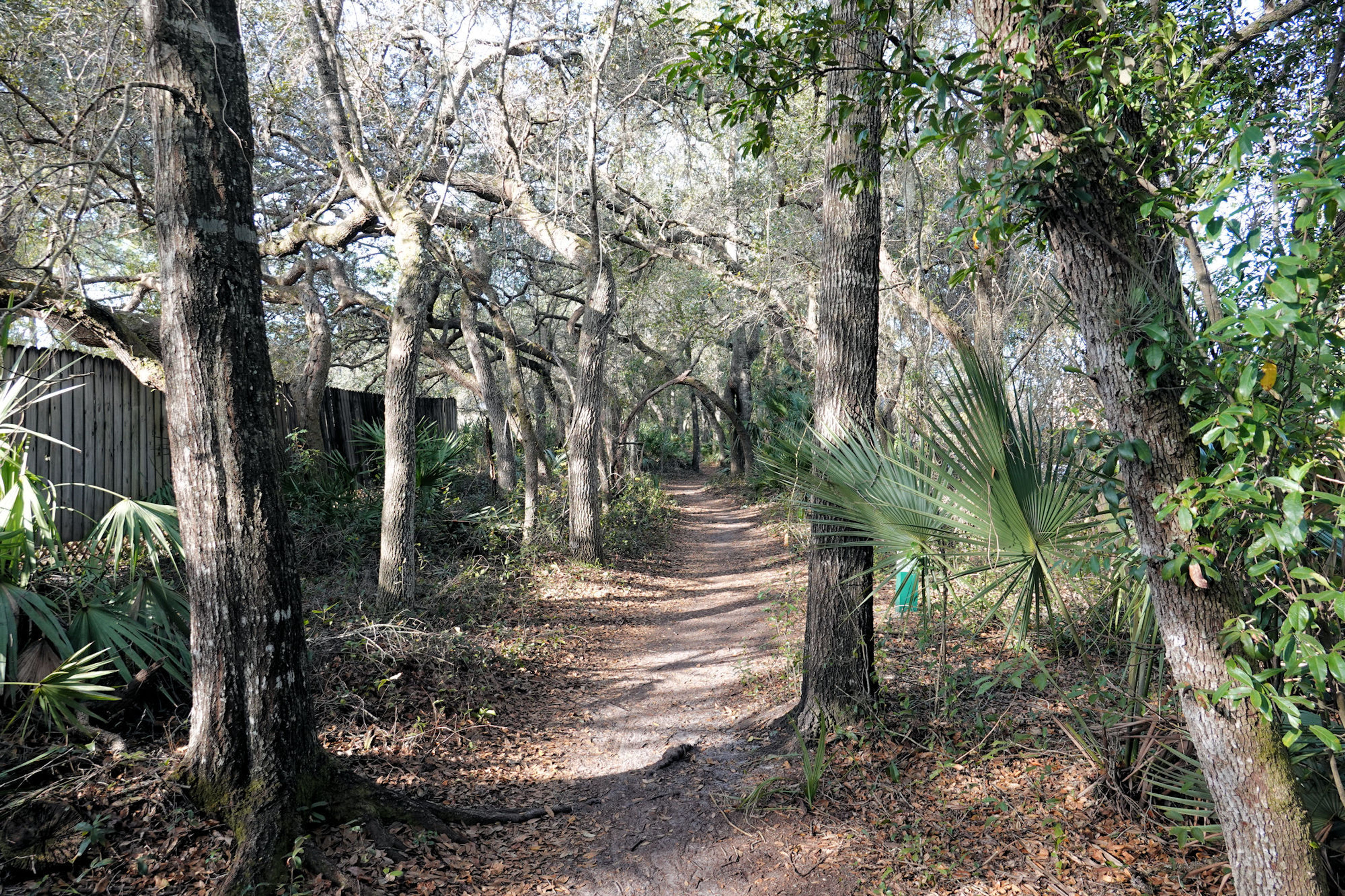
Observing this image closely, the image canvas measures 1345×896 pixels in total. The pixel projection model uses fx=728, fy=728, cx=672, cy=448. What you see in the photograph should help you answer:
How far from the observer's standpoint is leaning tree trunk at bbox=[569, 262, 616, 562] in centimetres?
1018

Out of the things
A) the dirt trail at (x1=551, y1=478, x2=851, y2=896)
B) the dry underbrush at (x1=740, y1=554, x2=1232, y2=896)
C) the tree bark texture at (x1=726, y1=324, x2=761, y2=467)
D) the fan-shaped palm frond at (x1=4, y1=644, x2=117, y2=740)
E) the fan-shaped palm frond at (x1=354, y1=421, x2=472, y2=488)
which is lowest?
the dirt trail at (x1=551, y1=478, x2=851, y2=896)

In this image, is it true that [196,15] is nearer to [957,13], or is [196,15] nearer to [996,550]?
[996,550]

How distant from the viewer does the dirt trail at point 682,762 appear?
3777 millimetres

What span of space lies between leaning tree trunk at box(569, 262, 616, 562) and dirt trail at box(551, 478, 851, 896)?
1.31m

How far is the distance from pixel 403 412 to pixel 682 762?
441cm

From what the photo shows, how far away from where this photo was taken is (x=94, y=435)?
24.0ft

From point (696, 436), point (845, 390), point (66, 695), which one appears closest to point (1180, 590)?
point (845, 390)

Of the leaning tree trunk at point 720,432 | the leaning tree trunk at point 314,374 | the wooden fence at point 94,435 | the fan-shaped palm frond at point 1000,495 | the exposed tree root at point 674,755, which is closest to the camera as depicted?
the fan-shaped palm frond at point 1000,495

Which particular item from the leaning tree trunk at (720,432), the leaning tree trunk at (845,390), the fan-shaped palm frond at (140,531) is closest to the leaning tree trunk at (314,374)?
the fan-shaped palm frond at (140,531)

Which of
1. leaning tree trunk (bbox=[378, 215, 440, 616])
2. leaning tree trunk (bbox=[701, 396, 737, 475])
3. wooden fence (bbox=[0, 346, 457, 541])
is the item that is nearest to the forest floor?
leaning tree trunk (bbox=[378, 215, 440, 616])

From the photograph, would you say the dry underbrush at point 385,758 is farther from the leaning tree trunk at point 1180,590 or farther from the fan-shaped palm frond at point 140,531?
the leaning tree trunk at point 1180,590

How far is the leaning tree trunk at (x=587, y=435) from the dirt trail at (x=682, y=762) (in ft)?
4.31

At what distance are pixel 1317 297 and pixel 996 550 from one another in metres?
1.72

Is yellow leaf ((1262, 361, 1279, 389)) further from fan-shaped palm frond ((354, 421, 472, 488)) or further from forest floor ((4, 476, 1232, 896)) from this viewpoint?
fan-shaped palm frond ((354, 421, 472, 488))
